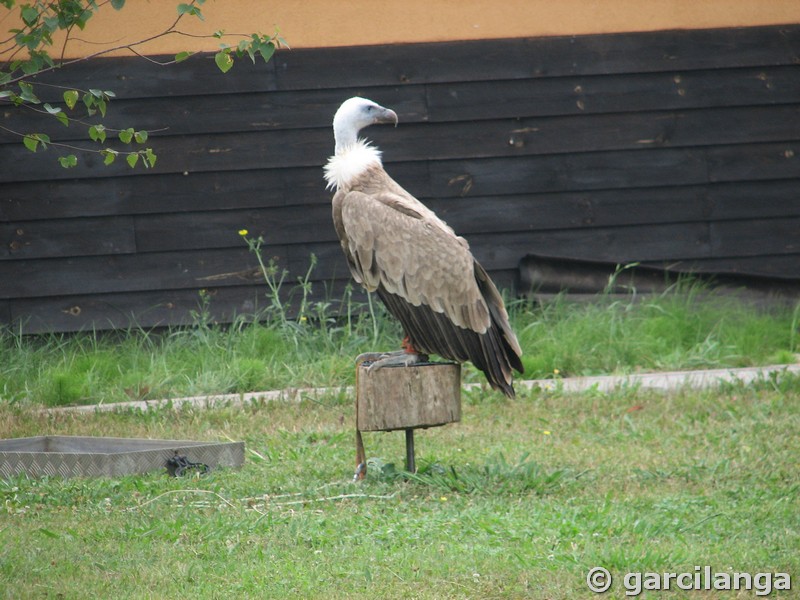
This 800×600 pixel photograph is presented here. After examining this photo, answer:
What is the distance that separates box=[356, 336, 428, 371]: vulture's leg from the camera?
5258mm

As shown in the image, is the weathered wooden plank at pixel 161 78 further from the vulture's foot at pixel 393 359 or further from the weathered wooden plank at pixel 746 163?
the weathered wooden plank at pixel 746 163

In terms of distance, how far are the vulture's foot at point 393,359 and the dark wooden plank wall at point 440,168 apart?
9.53 ft

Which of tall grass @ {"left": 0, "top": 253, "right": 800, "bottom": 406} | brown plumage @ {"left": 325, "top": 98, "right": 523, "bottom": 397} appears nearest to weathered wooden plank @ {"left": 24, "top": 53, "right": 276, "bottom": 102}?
tall grass @ {"left": 0, "top": 253, "right": 800, "bottom": 406}

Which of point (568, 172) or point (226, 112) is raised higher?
point (226, 112)

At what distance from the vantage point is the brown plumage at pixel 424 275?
518cm

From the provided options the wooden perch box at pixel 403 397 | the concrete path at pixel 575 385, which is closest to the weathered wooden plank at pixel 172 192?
the concrete path at pixel 575 385

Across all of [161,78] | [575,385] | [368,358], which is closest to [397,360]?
[368,358]

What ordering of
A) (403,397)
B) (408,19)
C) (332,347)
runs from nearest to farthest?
(403,397), (332,347), (408,19)

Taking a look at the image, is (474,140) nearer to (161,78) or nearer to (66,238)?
(161,78)

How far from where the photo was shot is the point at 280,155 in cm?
810

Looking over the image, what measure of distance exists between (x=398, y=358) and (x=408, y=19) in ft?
12.4

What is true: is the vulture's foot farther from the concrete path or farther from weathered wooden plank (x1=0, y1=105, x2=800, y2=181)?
weathered wooden plank (x1=0, y1=105, x2=800, y2=181)

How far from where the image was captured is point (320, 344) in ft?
26.1

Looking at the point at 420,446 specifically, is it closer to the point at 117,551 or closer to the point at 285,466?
the point at 285,466
